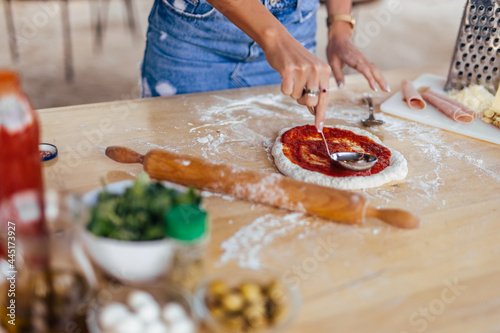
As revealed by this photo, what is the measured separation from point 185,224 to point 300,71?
74 centimetres

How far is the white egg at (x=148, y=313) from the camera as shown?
78 cm

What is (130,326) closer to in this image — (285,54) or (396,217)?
(396,217)

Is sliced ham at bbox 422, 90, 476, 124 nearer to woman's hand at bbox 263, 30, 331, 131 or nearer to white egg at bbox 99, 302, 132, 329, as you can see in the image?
woman's hand at bbox 263, 30, 331, 131

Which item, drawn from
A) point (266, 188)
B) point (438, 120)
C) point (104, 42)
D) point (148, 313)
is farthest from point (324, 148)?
point (104, 42)

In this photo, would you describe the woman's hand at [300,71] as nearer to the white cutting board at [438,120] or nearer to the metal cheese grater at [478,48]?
the white cutting board at [438,120]

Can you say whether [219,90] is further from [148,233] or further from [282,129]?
[148,233]

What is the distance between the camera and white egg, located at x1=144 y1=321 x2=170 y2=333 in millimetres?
763

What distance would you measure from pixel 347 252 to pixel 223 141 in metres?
0.64

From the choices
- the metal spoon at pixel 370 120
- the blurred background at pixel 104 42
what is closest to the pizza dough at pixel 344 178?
the metal spoon at pixel 370 120

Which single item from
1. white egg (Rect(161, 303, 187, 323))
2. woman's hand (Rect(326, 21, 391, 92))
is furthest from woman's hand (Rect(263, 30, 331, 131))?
white egg (Rect(161, 303, 187, 323))

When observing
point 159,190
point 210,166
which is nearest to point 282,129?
point 210,166

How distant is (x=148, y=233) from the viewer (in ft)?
2.77

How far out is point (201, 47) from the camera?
1.88 metres

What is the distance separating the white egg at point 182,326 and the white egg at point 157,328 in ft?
0.04
